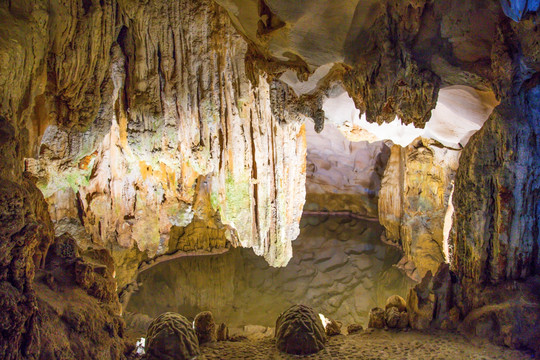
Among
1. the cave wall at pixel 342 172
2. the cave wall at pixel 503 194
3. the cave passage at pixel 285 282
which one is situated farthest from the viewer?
the cave wall at pixel 342 172

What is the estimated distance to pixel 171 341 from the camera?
12.3 feet

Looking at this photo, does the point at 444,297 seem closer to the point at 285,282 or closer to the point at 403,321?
the point at 403,321

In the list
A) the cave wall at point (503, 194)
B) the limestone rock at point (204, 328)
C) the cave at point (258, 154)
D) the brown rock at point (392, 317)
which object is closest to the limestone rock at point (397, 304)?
the cave at point (258, 154)

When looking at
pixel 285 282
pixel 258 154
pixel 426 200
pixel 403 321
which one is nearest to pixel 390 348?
pixel 403 321

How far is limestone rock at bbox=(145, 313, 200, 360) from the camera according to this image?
3703 millimetres

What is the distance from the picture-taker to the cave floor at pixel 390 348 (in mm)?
3717

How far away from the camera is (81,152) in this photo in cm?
511

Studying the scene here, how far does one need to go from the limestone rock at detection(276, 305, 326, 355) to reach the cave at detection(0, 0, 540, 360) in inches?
0.7

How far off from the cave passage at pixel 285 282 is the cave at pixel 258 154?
0.30 ft

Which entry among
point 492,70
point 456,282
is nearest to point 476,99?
point 492,70

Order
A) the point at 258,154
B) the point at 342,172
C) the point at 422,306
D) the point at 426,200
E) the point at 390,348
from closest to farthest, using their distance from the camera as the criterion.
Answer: the point at 390,348 < the point at 422,306 < the point at 258,154 < the point at 426,200 < the point at 342,172

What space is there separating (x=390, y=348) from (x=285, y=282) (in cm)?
463

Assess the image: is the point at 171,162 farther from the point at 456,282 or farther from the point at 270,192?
the point at 456,282

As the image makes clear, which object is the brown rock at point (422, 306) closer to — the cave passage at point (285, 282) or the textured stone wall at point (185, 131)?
the textured stone wall at point (185, 131)
